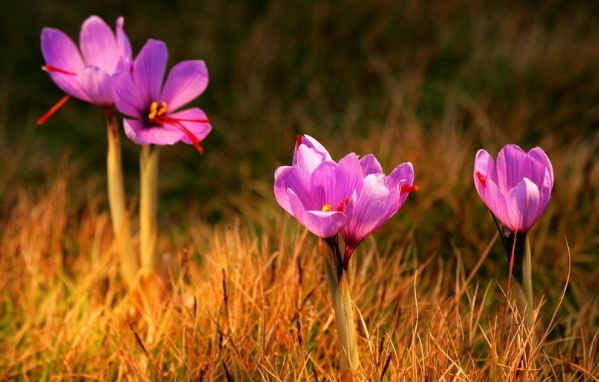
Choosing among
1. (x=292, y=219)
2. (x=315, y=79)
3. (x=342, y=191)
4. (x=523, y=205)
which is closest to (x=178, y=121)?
(x=342, y=191)

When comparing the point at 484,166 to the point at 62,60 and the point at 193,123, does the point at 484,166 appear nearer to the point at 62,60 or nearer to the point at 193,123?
the point at 193,123

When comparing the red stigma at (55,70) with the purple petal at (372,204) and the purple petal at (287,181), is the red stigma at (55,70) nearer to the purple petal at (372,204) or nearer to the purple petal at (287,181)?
the purple petal at (287,181)

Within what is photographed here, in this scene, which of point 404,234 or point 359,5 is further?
point 359,5

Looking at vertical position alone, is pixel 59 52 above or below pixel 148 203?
above

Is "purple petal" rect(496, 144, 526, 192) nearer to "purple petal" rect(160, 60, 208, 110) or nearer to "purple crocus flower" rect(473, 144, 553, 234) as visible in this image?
"purple crocus flower" rect(473, 144, 553, 234)

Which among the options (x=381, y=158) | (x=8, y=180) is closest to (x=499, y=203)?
(x=381, y=158)

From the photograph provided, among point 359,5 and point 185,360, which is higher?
point 359,5

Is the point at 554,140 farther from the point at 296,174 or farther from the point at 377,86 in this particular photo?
the point at 296,174
